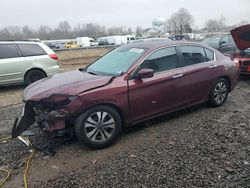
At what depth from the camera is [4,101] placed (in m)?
7.33

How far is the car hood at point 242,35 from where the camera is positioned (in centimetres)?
622

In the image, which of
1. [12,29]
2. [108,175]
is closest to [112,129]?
[108,175]

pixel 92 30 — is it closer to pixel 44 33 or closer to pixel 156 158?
pixel 44 33

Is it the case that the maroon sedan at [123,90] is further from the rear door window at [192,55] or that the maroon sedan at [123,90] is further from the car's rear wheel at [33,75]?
the car's rear wheel at [33,75]

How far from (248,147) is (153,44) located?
241 centimetres

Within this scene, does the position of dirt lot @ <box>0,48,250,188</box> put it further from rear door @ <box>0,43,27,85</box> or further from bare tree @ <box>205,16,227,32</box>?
bare tree @ <box>205,16,227,32</box>

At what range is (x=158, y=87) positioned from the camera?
451 centimetres

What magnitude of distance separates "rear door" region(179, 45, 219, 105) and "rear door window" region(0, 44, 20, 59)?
604 cm

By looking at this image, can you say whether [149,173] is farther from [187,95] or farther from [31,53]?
[31,53]

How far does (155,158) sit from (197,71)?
7.40 feet

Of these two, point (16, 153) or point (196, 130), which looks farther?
point (196, 130)

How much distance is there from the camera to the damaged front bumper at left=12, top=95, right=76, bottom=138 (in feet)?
12.3

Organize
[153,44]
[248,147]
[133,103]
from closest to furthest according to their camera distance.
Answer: [248,147] < [133,103] < [153,44]

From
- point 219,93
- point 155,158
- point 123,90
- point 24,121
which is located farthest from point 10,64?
point 155,158
